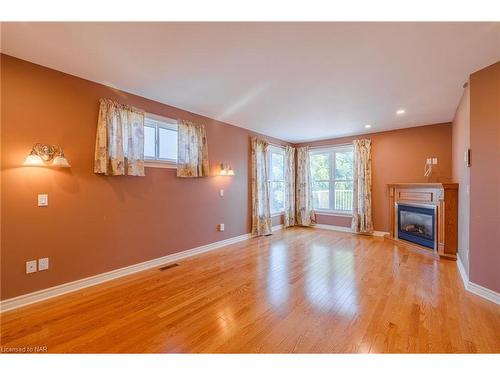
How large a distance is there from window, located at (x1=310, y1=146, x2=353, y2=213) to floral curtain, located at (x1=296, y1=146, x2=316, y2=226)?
0.19m

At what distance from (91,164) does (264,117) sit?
2868mm

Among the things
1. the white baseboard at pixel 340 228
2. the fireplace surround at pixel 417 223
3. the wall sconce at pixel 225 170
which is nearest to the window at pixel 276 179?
the white baseboard at pixel 340 228

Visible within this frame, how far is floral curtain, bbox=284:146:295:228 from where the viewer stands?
6.09 metres

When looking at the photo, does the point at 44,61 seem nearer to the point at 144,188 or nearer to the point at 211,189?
the point at 144,188

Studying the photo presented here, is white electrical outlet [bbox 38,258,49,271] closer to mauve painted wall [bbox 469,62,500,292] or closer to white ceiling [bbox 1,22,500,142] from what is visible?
white ceiling [bbox 1,22,500,142]

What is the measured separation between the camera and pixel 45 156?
233 cm

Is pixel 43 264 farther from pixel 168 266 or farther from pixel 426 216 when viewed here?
pixel 426 216

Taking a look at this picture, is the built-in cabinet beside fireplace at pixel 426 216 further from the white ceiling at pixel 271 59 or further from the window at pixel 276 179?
the window at pixel 276 179

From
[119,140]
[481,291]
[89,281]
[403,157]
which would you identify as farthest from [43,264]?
[403,157]

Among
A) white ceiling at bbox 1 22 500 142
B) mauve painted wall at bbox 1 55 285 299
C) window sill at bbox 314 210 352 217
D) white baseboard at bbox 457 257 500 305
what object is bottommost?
white baseboard at bbox 457 257 500 305

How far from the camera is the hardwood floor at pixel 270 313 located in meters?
1.66

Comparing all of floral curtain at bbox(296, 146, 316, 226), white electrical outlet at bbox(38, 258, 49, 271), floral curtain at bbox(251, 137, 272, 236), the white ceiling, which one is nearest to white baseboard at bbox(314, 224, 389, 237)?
floral curtain at bbox(296, 146, 316, 226)
